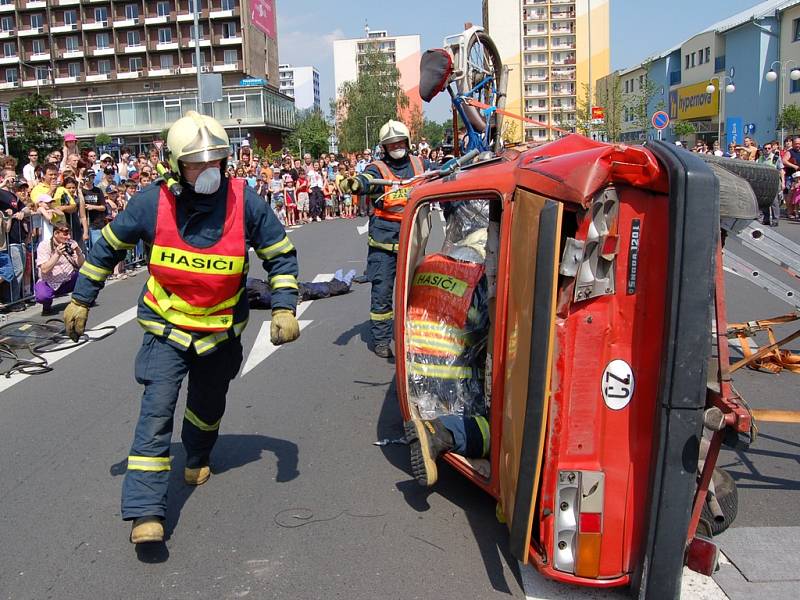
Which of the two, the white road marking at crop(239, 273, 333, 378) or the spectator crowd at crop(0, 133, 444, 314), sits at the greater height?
the spectator crowd at crop(0, 133, 444, 314)

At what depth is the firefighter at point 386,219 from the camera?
7.04m

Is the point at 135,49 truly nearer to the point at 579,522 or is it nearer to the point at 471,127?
the point at 471,127

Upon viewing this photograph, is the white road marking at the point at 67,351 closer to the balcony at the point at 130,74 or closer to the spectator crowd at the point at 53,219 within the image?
the spectator crowd at the point at 53,219

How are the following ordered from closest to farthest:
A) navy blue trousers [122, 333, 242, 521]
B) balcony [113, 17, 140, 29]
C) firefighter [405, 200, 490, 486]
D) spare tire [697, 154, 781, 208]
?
spare tire [697, 154, 781, 208]
navy blue trousers [122, 333, 242, 521]
firefighter [405, 200, 490, 486]
balcony [113, 17, 140, 29]

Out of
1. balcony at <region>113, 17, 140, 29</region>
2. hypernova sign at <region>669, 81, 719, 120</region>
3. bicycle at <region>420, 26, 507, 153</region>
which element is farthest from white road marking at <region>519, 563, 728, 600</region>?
balcony at <region>113, 17, 140, 29</region>

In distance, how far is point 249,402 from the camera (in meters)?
6.08

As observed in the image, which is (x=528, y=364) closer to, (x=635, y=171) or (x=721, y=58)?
(x=635, y=171)

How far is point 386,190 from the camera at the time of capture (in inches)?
285

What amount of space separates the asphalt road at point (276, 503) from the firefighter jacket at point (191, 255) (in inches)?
37.5

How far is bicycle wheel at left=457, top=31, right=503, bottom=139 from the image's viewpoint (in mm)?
6094

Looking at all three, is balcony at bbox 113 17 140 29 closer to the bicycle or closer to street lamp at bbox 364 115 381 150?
street lamp at bbox 364 115 381 150

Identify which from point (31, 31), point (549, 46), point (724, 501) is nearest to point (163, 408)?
point (724, 501)

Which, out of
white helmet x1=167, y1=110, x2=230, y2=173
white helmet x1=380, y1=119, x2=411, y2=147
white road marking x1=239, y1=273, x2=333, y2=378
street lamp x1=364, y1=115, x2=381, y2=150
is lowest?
white road marking x1=239, y1=273, x2=333, y2=378

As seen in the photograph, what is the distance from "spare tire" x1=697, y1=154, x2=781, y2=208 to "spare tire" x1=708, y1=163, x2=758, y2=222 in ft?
0.83
